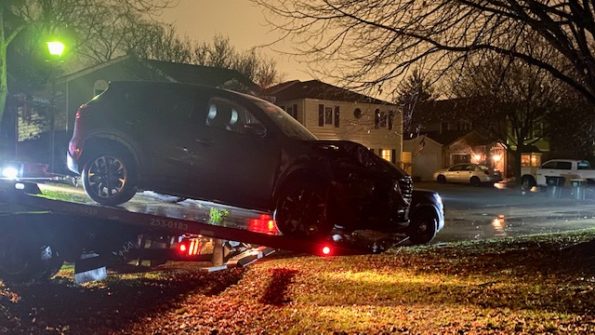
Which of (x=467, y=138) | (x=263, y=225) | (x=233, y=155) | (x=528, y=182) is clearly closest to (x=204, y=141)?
(x=233, y=155)

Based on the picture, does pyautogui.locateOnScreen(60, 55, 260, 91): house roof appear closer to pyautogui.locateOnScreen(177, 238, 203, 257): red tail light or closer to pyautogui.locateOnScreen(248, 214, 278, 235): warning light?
pyautogui.locateOnScreen(177, 238, 203, 257): red tail light

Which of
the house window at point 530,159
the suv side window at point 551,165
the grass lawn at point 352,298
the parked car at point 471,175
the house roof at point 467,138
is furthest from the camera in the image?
the house roof at point 467,138

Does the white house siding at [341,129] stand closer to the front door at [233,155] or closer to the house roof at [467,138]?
the house roof at [467,138]

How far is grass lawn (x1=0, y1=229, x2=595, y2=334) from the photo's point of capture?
560 centimetres

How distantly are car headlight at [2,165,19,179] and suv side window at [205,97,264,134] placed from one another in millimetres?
4181

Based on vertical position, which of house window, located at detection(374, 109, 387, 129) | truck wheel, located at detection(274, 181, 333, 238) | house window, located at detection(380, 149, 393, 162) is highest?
house window, located at detection(380, 149, 393, 162)

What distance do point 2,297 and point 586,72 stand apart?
9.06m

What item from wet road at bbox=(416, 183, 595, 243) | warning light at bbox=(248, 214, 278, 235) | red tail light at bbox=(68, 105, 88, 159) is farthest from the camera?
wet road at bbox=(416, 183, 595, 243)

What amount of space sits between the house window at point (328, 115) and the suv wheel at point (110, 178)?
101 feet

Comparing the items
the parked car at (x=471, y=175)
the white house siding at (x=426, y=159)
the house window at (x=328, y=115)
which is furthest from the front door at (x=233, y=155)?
the white house siding at (x=426, y=159)

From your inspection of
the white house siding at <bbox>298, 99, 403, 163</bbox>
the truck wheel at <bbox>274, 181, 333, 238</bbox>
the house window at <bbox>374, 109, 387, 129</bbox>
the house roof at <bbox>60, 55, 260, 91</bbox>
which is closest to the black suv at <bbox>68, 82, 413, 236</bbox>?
the truck wheel at <bbox>274, 181, 333, 238</bbox>

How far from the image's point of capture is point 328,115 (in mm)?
38406

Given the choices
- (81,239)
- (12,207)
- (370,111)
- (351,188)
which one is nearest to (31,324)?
(81,239)

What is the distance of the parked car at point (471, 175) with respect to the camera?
3822 cm
